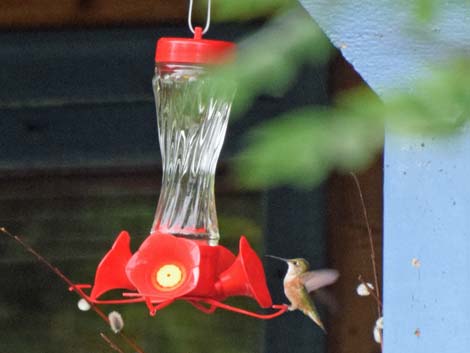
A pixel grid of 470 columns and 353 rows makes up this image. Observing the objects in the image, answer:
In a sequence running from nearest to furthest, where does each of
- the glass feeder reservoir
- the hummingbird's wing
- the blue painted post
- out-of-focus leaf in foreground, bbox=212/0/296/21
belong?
out-of-focus leaf in foreground, bbox=212/0/296/21 < the blue painted post < the glass feeder reservoir < the hummingbird's wing

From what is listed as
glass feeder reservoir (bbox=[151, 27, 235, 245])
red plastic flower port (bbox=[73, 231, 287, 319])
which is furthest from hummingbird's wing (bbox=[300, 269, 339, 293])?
red plastic flower port (bbox=[73, 231, 287, 319])

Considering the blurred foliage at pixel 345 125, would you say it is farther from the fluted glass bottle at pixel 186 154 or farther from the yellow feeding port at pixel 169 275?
the fluted glass bottle at pixel 186 154

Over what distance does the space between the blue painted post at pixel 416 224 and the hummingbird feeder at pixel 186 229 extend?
0.23m

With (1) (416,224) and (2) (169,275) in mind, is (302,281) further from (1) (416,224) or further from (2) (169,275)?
(1) (416,224)

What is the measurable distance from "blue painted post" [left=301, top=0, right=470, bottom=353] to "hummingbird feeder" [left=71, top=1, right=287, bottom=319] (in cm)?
Result: 23

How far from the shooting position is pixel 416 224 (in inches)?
78.1

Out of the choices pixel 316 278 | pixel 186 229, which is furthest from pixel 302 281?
pixel 186 229

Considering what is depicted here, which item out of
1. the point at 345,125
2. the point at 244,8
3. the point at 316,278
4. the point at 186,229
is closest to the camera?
the point at 345,125

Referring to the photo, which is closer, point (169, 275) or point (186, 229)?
point (169, 275)

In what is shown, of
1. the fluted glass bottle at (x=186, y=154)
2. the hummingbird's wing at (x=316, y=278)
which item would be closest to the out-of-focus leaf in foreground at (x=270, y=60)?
the fluted glass bottle at (x=186, y=154)

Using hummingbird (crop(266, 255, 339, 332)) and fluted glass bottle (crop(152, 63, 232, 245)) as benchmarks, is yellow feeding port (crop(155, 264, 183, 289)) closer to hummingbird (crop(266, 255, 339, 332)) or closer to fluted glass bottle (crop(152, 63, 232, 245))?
fluted glass bottle (crop(152, 63, 232, 245))

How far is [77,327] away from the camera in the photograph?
3.87 m

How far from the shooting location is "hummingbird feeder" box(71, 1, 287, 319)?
2.08 meters

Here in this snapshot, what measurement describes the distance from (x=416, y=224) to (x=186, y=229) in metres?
0.53
